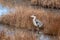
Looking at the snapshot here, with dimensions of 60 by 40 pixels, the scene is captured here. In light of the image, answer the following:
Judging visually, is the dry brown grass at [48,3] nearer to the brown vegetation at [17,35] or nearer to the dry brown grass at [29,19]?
the dry brown grass at [29,19]

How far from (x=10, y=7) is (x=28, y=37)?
0.98 ft

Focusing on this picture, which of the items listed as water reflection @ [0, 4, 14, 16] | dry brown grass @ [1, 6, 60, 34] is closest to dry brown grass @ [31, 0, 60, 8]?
dry brown grass @ [1, 6, 60, 34]

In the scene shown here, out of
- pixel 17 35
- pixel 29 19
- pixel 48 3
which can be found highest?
pixel 48 3

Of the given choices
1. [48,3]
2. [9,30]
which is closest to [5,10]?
[9,30]

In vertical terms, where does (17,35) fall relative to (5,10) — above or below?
below

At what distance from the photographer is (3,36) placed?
1181mm

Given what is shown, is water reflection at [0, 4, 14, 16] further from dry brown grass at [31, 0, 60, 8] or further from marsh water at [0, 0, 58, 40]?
dry brown grass at [31, 0, 60, 8]

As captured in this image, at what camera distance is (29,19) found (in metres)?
1.18

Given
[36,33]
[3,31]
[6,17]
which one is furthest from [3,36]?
[36,33]

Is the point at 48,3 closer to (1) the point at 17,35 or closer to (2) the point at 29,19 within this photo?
(2) the point at 29,19

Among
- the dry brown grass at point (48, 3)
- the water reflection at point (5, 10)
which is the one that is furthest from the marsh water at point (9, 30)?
the dry brown grass at point (48, 3)

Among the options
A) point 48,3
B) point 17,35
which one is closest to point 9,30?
point 17,35

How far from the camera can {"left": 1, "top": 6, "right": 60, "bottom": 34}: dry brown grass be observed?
1123mm

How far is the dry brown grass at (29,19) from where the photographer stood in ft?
3.68
